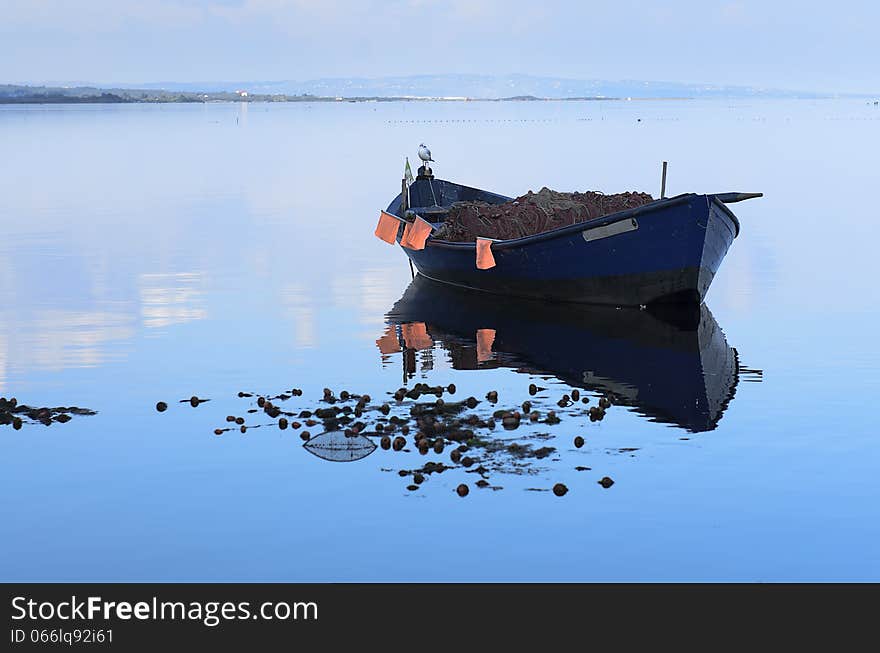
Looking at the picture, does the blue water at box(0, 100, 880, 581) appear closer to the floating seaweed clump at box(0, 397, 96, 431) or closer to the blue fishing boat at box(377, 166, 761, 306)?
the floating seaweed clump at box(0, 397, 96, 431)

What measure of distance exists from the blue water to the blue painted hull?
128cm

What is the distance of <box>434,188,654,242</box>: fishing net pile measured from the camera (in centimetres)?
2995

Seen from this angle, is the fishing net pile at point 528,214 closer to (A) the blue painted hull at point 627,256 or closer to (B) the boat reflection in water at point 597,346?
(A) the blue painted hull at point 627,256

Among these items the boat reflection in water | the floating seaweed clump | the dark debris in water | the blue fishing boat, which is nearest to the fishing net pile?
the blue fishing boat

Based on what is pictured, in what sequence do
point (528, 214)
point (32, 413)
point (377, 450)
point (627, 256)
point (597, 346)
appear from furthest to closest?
point (528, 214)
point (627, 256)
point (597, 346)
point (32, 413)
point (377, 450)

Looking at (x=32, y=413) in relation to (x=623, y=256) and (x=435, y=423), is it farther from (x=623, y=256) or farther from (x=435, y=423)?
(x=623, y=256)

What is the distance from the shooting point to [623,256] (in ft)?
89.2

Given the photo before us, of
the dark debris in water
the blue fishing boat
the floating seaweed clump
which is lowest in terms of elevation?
the floating seaweed clump

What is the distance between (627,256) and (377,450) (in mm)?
11214

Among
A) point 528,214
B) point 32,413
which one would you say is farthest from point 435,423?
point 528,214

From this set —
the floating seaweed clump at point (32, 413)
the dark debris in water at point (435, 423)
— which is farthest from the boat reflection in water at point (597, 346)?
the floating seaweed clump at point (32, 413)

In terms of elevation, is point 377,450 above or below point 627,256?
below

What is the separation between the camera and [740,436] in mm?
18766

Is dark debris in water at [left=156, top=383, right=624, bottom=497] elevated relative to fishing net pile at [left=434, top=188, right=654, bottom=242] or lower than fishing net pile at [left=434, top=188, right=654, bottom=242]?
lower
